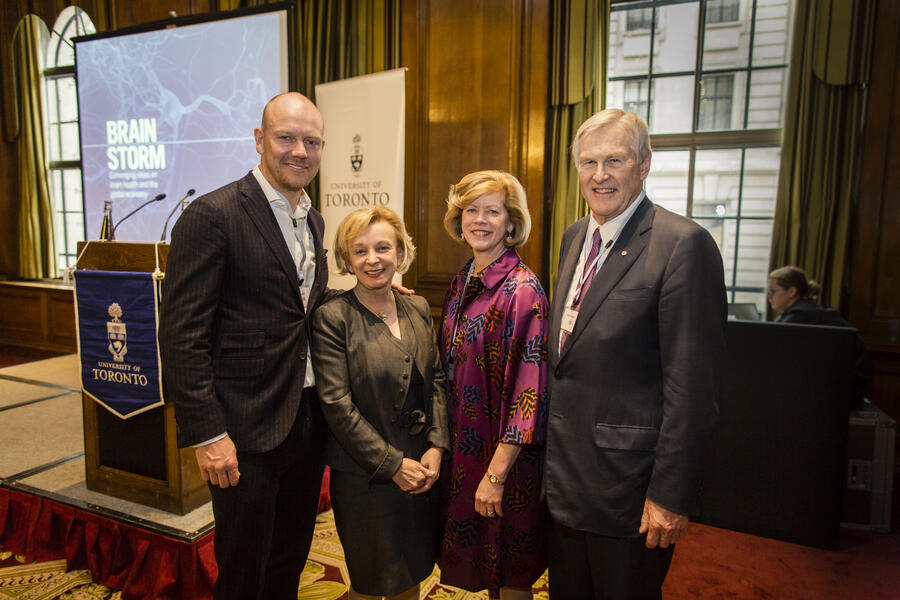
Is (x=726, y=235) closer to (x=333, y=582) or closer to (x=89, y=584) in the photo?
(x=333, y=582)

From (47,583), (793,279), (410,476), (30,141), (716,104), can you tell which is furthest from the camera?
(30,141)

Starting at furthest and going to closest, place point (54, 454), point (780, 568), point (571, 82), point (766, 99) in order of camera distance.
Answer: point (766, 99) → point (571, 82) → point (54, 454) → point (780, 568)

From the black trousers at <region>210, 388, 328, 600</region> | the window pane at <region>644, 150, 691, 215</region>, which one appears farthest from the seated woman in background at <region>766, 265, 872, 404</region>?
the black trousers at <region>210, 388, 328, 600</region>

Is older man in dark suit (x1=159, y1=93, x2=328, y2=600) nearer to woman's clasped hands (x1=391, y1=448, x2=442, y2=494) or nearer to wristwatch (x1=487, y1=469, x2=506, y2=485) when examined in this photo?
woman's clasped hands (x1=391, y1=448, x2=442, y2=494)

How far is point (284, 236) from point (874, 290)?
3.71m

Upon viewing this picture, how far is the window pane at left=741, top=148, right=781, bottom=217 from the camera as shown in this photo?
3.89 m

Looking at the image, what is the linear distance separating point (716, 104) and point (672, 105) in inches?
11.9

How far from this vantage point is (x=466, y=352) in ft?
4.77

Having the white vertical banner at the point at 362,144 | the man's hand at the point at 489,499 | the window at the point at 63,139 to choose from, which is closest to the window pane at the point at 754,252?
the white vertical banner at the point at 362,144

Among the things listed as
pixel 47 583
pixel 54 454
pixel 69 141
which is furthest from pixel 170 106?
pixel 47 583

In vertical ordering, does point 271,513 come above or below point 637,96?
below

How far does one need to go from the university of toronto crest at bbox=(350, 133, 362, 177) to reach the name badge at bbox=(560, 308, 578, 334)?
9.71 feet

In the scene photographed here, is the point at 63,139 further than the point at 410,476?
Yes

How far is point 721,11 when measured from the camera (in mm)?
3881
